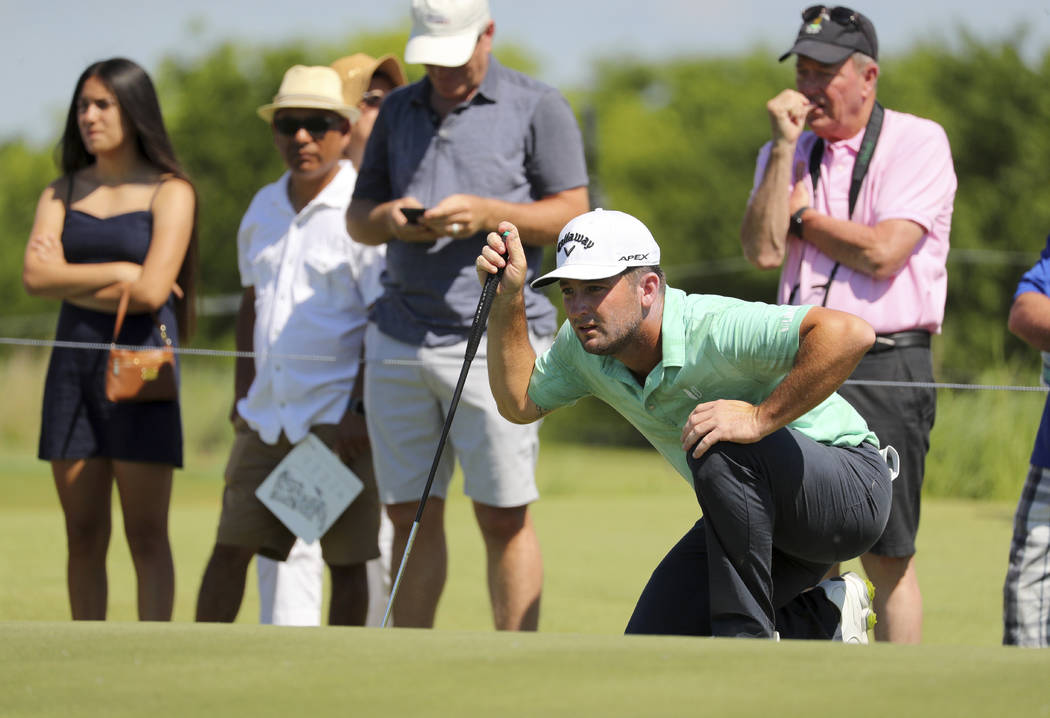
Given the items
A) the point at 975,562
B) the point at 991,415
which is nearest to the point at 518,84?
the point at 975,562

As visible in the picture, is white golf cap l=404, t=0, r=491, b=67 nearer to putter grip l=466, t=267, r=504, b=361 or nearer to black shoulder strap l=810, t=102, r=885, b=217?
putter grip l=466, t=267, r=504, b=361

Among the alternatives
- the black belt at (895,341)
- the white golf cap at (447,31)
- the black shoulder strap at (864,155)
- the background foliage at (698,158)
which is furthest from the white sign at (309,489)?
the background foliage at (698,158)

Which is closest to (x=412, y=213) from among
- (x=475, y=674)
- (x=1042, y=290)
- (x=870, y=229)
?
(x=870, y=229)

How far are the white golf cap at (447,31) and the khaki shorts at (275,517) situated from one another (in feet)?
4.23

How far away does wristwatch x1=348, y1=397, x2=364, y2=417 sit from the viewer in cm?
493

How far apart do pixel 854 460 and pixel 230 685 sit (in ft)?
Result: 6.09

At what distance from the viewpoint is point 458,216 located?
14.3ft

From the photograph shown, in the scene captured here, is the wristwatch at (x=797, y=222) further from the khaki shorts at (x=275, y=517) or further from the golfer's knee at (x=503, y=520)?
the khaki shorts at (x=275, y=517)

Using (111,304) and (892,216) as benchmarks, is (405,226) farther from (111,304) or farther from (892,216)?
(892,216)

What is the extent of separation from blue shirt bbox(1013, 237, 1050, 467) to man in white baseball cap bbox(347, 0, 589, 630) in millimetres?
1380

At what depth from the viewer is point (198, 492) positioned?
39.3 feet

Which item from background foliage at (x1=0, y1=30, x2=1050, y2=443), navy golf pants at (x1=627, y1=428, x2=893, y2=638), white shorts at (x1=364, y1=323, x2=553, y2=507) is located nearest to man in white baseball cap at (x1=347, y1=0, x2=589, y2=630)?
white shorts at (x1=364, y1=323, x2=553, y2=507)

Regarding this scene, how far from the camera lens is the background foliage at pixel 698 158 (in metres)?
19.3

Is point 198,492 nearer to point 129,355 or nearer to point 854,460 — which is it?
point 129,355
